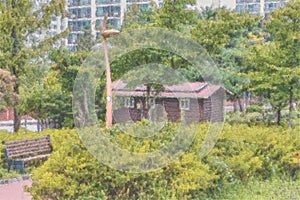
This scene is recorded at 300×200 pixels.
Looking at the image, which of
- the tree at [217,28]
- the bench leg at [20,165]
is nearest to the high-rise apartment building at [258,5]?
the tree at [217,28]

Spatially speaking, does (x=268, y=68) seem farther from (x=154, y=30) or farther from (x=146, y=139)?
(x=146, y=139)

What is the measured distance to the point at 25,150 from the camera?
34.7ft

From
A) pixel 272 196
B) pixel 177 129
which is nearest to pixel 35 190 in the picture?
pixel 177 129

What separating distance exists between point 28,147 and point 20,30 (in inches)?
137

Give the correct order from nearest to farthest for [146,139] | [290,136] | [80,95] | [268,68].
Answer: [146,139]
[290,136]
[80,95]
[268,68]

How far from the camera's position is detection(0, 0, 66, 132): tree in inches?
490

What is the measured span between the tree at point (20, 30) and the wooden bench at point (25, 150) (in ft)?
6.89

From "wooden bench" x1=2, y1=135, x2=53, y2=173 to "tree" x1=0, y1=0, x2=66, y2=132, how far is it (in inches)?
82.6

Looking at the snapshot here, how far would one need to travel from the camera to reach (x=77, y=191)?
6480mm

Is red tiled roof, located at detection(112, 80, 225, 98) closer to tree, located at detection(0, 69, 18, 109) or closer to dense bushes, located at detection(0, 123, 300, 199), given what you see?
tree, located at detection(0, 69, 18, 109)

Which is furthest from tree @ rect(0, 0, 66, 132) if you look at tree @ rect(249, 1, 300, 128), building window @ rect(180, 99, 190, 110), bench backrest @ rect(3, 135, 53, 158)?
building window @ rect(180, 99, 190, 110)

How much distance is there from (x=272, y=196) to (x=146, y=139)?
2.03 m

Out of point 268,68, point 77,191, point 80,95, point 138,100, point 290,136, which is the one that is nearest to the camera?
point 77,191

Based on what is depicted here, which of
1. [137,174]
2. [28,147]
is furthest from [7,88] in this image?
[137,174]
